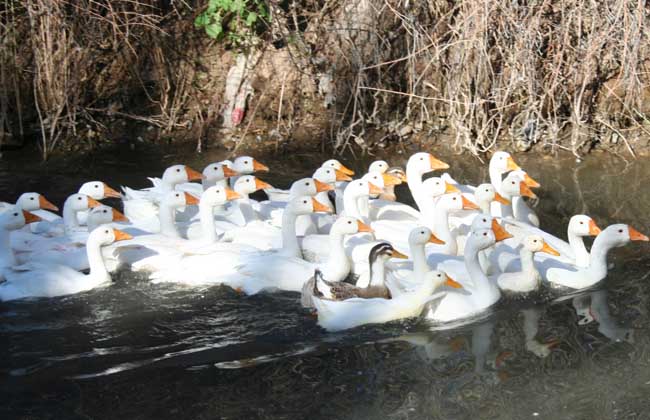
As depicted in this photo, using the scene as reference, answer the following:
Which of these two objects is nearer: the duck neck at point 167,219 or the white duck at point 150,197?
the duck neck at point 167,219

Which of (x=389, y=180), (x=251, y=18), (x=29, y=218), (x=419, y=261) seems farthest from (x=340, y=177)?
(x=251, y=18)

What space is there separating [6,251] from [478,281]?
145 inches

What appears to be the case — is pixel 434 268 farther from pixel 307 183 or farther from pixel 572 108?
pixel 572 108

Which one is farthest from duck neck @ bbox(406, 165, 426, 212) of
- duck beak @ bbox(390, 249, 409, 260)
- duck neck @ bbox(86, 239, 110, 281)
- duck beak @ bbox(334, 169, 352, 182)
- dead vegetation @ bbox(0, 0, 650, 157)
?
duck neck @ bbox(86, 239, 110, 281)

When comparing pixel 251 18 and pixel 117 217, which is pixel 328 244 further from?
pixel 251 18

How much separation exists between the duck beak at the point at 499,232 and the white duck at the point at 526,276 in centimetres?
17

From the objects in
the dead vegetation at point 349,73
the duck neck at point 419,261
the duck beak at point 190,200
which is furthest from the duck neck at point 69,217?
the duck neck at point 419,261

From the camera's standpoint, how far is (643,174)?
34.0ft

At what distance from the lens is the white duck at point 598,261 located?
25.2 ft

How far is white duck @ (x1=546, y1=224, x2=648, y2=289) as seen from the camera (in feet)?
25.2

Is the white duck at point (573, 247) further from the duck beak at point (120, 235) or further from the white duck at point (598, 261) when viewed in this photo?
the duck beak at point (120, 235)

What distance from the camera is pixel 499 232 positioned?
25.4 feet

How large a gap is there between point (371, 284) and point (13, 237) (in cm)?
319

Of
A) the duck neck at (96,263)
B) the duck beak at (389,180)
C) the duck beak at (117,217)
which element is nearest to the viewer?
the duck neck at (96,263)
